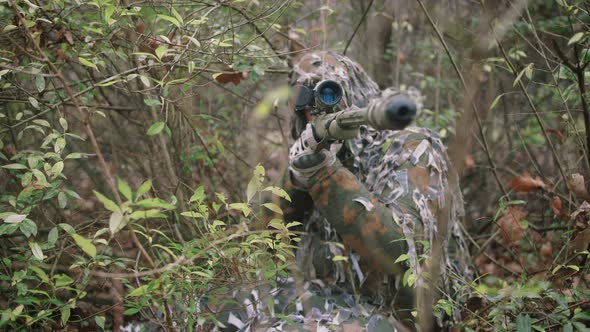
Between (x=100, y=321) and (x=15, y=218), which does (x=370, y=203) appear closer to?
(x=100, y=321)

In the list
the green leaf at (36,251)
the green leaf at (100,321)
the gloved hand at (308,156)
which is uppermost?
the gloved hand at (308,156)

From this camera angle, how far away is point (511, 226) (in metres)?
1.82

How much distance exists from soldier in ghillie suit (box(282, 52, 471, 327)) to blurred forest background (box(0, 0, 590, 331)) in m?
0.12

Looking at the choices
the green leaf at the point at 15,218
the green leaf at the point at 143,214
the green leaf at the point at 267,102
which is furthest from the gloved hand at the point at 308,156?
the green leaf at the point at 15,218

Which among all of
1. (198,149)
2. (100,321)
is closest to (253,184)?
(100,321)

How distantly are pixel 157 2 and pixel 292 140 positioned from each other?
0.60 meters

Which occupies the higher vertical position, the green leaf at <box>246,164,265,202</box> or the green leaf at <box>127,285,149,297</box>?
the green leaf at <box>246,164,265,202</box>

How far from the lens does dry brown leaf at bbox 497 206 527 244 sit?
1.76 m

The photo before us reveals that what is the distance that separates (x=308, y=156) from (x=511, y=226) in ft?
2.46

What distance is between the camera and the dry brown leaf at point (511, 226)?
1757 mm

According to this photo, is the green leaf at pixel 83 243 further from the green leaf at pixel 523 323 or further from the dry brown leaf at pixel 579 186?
the dry brown leaf at pixel 579 186

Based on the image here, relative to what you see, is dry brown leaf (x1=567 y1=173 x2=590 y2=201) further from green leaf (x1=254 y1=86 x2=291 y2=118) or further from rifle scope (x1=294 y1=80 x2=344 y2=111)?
green leaf (x1=254 y1=86 x2=291 y2=118)

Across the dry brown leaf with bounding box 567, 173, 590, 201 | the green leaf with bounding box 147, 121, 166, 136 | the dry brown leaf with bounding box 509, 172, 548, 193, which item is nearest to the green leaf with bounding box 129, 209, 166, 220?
the green leaf with bounding box 147, 121, 166, 136

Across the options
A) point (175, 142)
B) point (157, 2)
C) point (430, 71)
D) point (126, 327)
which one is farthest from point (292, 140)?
point (430, 71)
